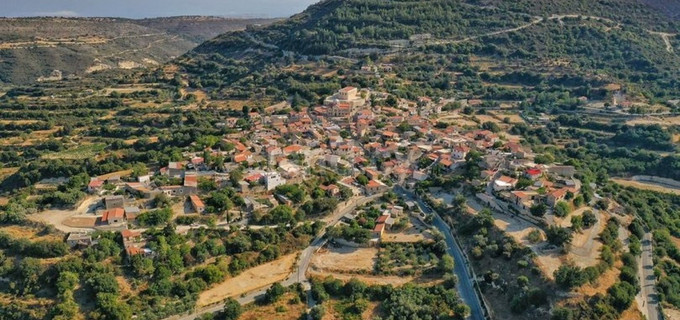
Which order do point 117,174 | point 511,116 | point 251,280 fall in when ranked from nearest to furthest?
point 251,280, point 117,174, point 511,116

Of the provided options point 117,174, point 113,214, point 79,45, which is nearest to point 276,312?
point 113,214

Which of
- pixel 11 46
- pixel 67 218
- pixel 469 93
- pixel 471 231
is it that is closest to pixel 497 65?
pixel 469 93

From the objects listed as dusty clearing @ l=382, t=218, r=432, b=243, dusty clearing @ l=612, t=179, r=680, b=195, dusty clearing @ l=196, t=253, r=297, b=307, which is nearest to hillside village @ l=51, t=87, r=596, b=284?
dusty clearing @ l=382, t=218, r=432, b=243

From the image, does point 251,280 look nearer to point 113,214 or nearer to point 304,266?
point 304,266

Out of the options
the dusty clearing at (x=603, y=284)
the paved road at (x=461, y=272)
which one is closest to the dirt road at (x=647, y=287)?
the dusty clearing at (x=603, y=284)

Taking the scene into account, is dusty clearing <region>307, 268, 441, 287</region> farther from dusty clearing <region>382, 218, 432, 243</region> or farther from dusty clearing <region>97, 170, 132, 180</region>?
dusty clearing <region>97, 170, 132, 180</region>

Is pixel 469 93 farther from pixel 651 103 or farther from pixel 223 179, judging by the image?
pixel 223 179
